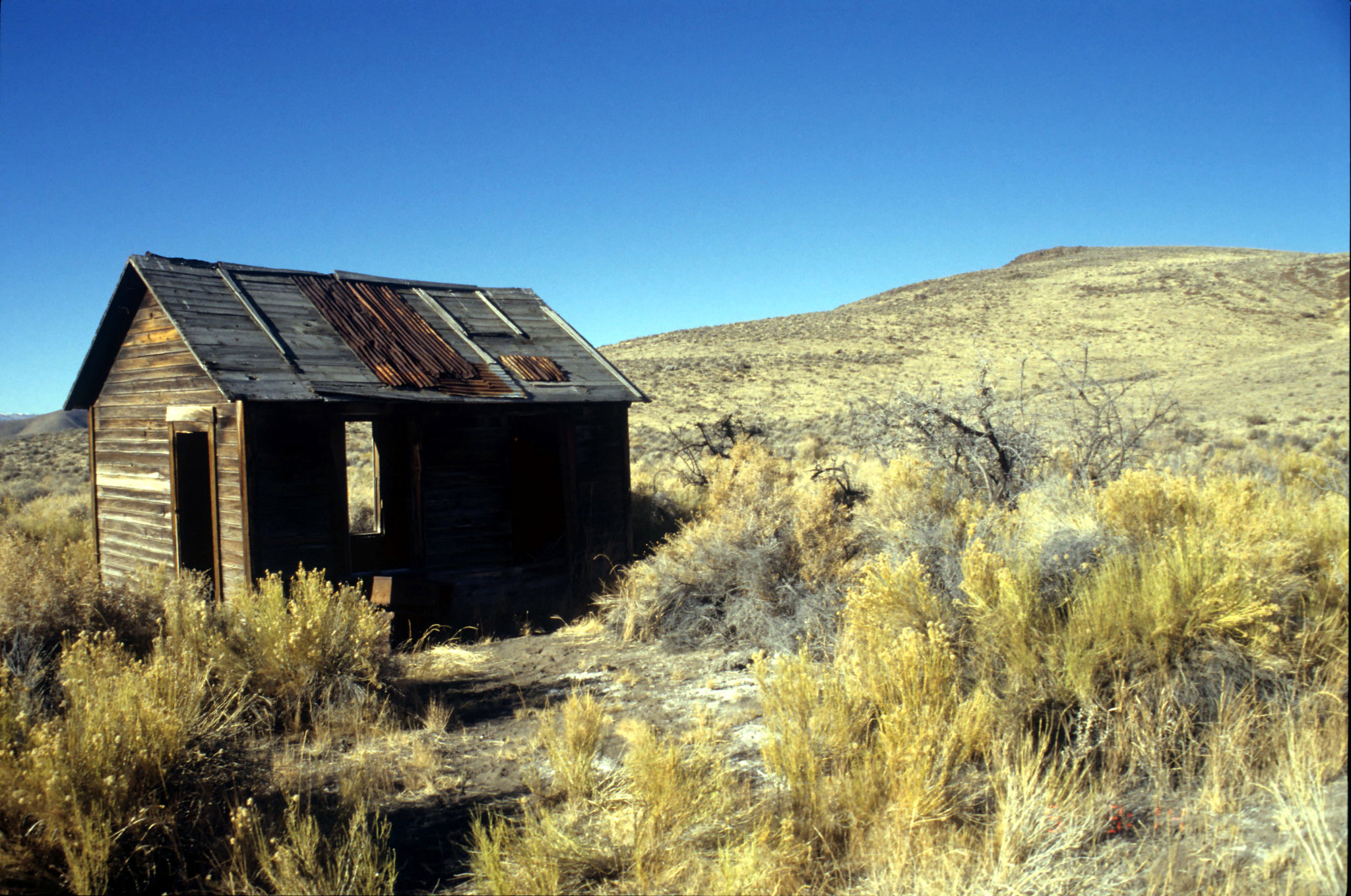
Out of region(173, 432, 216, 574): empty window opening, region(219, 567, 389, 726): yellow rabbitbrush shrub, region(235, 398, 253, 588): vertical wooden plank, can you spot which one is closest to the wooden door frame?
region(173, 432, 216, 574): empty window opening

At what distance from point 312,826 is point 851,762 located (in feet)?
7.16

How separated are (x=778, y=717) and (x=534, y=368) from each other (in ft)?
20.2

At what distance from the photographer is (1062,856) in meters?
3.06

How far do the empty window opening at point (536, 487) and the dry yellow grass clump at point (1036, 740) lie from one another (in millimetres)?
4618

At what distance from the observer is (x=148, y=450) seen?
8336mm

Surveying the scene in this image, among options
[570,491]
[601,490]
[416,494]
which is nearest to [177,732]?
[416,494]

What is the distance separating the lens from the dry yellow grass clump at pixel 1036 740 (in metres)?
3.03

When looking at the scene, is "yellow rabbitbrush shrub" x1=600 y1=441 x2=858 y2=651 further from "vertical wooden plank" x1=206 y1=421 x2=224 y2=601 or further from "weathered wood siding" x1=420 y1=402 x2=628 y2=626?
"vertical wooden plank" x1=206 y1=421 x2=224 y2=601

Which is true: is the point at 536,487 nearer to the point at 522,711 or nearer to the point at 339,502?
the point at 339,502

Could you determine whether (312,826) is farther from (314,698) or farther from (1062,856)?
(1062,856)

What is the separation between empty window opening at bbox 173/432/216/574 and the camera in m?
8.57

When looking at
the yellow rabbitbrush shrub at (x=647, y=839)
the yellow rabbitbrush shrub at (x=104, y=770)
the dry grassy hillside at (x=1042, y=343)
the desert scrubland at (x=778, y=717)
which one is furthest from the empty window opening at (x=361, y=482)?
the dry grassy hillside at (x=1042, y=343)

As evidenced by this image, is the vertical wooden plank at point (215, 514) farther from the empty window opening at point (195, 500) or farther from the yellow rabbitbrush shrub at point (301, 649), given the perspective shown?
the yellow rabbitbrush shrub at point (301, 649)

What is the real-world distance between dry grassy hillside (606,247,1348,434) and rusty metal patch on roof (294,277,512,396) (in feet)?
49.5
